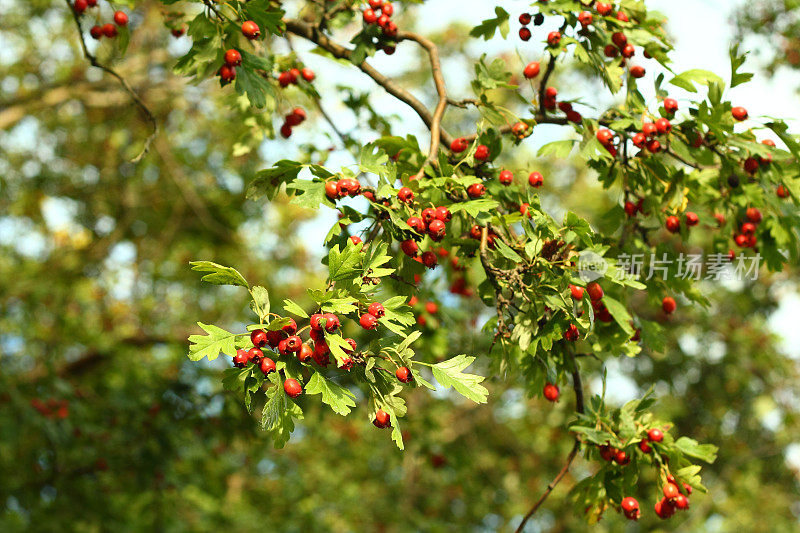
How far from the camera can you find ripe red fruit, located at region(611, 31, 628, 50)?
111 inches

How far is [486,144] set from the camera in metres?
2.68

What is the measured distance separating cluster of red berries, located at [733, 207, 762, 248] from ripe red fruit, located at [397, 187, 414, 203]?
6.48 feet

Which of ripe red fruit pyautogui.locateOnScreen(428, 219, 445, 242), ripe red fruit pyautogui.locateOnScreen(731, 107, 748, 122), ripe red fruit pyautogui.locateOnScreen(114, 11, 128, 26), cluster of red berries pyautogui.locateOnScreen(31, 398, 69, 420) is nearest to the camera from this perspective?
ripe red fruit pyautogui.locateOnScreen(428, 219, 445, 242)

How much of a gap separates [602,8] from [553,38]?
0.24 meters

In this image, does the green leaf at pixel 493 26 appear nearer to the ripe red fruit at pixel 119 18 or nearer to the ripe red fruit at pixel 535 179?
the ripe red fruit at pixel 535 179

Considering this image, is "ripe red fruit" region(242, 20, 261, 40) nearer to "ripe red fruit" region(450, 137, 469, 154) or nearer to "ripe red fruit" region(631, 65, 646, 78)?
"ripe red fruit" region(450, 137, 469, 154)

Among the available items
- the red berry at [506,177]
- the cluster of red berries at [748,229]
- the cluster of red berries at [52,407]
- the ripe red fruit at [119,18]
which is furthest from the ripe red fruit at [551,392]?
the cluster of red berries at [52,407]

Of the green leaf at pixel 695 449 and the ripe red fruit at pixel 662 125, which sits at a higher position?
the ripe red fruit at pixel 662 125

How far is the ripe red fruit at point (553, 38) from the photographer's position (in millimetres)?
2762

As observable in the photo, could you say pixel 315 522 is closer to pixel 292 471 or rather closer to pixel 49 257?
pixel 292 471

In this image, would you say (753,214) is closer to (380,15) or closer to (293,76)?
(380,15)

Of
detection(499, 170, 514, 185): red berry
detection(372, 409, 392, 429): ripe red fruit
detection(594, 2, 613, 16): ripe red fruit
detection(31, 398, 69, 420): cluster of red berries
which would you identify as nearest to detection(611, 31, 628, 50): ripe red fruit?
detection(594, 2, 613, 16): ripe red fruit

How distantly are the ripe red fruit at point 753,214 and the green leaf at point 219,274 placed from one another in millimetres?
2619

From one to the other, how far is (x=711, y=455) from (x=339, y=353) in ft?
5.56
